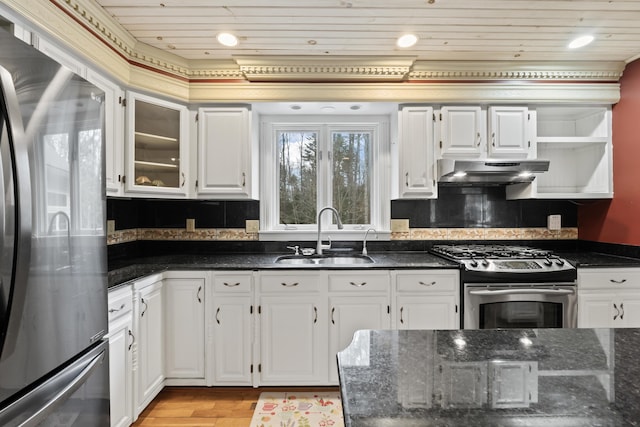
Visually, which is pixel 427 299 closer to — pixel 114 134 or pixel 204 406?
pixel 204 406

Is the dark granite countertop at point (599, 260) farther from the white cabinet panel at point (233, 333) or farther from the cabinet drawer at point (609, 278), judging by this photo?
the white cabinet panel at point (233, 333)

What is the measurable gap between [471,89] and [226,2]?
6.19ft

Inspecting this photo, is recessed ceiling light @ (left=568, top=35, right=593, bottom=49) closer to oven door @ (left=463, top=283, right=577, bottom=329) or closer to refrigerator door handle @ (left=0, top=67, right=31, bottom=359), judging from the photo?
oven door @ (left=463, top=283, right=577, bottom=329)

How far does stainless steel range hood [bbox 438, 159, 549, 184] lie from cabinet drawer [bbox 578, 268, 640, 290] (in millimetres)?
780

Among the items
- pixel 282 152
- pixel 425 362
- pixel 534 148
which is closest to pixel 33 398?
pixel 425 362

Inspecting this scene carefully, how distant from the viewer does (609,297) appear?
226 centimetres

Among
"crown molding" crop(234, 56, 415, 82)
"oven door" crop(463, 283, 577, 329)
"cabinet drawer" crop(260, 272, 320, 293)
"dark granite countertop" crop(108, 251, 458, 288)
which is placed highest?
"crown molding" crop(234, 56, 415, 82)

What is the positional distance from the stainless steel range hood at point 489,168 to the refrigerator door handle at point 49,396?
2.36m

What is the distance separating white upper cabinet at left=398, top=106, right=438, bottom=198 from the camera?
101 inches

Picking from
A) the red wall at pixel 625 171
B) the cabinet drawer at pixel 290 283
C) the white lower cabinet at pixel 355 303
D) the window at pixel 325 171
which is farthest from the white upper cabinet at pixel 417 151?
the red wall at pixel 625 171

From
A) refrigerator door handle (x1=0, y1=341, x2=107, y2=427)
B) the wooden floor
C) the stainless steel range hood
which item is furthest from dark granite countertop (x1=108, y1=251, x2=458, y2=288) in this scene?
the wooden floor

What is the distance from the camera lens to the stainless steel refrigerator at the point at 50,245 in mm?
844

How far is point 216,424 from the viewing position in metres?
1.97

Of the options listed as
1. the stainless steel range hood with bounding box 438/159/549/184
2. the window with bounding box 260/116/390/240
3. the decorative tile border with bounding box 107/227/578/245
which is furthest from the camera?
the window with bounding box 260/116/390/240
